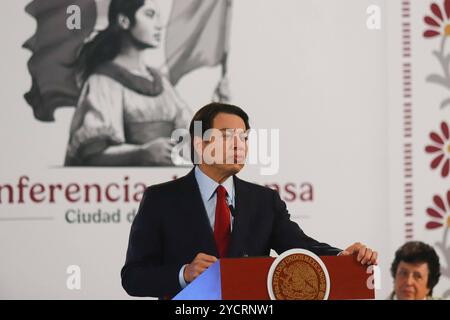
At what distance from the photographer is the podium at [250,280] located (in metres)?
1.56

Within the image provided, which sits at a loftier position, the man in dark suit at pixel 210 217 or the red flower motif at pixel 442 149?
the red flower motif at pixel 442 149

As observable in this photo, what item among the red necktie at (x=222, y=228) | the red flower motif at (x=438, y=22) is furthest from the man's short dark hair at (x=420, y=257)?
the red necktie at (x=222, y=228)

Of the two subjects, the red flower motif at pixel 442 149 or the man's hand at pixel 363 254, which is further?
the red flower motif at pixel 442 149

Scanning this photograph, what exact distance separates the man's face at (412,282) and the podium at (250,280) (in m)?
1.32

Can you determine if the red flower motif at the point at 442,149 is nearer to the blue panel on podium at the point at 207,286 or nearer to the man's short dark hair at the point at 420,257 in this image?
the man's short dark hair at the point at 420,257

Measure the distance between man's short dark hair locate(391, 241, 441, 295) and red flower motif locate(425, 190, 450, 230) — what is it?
0.72 feet

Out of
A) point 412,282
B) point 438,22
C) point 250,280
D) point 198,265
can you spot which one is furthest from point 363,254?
point 438,22

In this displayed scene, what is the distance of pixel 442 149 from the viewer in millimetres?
3432

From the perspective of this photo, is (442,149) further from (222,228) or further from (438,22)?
(222,228)


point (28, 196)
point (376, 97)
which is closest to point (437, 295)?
point (376, 97)

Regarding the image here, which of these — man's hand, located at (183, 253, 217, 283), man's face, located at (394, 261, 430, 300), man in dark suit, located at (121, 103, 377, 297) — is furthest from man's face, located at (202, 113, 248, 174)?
man's face, located at (394, 261, 430, 300)

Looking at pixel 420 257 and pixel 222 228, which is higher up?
pixel 222 228

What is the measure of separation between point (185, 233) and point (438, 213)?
187cm
